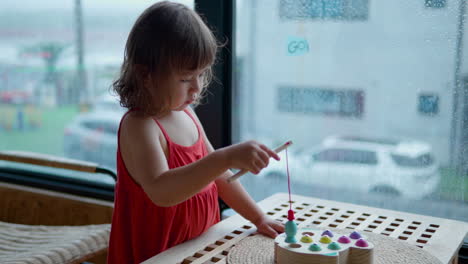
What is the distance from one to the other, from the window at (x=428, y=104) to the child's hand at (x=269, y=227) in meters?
0.58

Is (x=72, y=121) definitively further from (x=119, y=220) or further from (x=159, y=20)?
(x=159, y=20)

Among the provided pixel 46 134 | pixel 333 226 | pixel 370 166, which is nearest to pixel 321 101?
pixel 370 166

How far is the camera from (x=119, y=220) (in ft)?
3.85

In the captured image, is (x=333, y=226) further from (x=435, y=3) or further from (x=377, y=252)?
(x=435, y=3)

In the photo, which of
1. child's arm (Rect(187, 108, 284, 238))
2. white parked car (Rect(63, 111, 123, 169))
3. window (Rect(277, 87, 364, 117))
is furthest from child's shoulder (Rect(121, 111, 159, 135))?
white parked car (Rect(63, 111, 123, 169))

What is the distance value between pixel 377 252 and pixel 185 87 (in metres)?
0.50

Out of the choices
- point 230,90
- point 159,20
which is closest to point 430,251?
point 159,20

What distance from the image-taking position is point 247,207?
119 centimetres

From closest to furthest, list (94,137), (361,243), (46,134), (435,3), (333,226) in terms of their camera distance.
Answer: (361,243) < (333,226) < (435,3) < (94,137) < (46,134)

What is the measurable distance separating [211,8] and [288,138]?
1.54 ft

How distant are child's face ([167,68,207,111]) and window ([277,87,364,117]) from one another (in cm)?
56

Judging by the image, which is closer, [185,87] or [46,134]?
[185,87]

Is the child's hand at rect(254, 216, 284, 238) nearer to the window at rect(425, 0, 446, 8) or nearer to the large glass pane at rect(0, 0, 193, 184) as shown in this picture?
the window at rect(425, 0, 446, 8)

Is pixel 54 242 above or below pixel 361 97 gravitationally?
below
